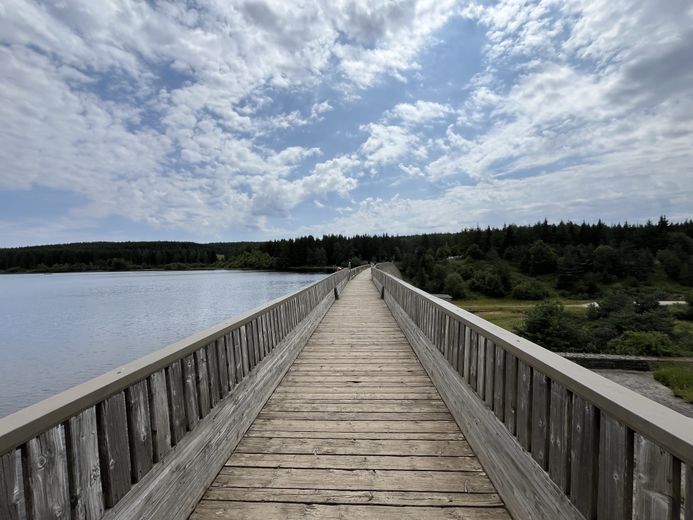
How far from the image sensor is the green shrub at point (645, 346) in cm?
1905

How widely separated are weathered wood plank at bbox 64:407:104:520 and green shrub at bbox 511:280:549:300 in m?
79.0

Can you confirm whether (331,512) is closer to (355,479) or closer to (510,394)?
(355,479)

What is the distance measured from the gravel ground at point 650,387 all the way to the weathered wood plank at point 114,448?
1416cm

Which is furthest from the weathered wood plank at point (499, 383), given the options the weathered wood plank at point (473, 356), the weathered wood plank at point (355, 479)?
the weathered wood plank at point (355, 479)

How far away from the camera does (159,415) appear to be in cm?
215

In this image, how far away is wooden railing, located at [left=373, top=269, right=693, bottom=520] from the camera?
122 cm

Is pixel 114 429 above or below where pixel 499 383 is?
above

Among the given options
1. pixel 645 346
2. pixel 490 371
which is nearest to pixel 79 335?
pixel 490 371

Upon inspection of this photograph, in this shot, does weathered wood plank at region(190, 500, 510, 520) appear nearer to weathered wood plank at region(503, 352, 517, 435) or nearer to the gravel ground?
weathered wood plank at region(503, 352, 517, 435)

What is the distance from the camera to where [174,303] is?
116 ft

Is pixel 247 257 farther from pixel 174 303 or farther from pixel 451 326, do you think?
pixel 451 326

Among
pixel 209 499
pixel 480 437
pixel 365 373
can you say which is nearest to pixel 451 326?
pixel 480 437

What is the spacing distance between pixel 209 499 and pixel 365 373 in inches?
121

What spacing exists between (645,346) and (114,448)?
24.9 m
